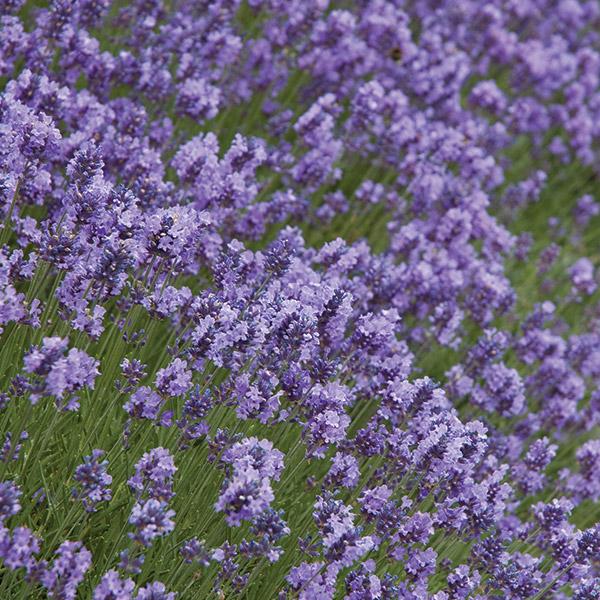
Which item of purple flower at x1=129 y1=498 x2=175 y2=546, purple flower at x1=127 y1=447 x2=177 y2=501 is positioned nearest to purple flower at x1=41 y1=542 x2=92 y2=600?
purple flower at x1=129 y1=498 x2=175 y2=546

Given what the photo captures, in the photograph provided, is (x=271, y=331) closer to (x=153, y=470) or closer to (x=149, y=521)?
(x=153, y=470)

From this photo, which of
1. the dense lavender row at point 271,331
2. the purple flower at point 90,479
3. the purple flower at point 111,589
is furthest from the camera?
the dense lavender row at point 271,331

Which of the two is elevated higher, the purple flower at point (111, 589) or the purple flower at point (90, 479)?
the purple flower at point (90, 479)

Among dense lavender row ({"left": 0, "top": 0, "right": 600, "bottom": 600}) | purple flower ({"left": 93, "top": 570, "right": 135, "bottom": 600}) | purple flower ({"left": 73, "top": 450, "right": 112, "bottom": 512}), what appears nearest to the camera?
purple flower ({"left": 93, "top": 570, "right": 135, "bottom": 600})

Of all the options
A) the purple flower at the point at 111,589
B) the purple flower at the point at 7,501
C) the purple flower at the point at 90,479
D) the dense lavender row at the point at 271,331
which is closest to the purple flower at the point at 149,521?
the dense lavender row at the point at 271,331

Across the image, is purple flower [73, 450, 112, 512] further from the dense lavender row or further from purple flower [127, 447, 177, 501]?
purple flower [127, 447, 177, 501]

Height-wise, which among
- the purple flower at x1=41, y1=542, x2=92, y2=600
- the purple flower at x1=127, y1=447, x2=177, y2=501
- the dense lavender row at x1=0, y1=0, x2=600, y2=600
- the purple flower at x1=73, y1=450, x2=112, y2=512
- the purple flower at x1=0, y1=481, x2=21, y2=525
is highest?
the dense lavender row at x1=0, y1=0, x2=600, y2=600

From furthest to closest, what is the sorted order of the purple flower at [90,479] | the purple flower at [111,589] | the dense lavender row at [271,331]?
the dense lavender row at [271,331] < the purple flower at [90,479] < the purple flower at [111,589]

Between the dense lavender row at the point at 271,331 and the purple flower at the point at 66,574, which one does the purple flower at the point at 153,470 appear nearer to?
the dense lavender row at the point at 271,331
